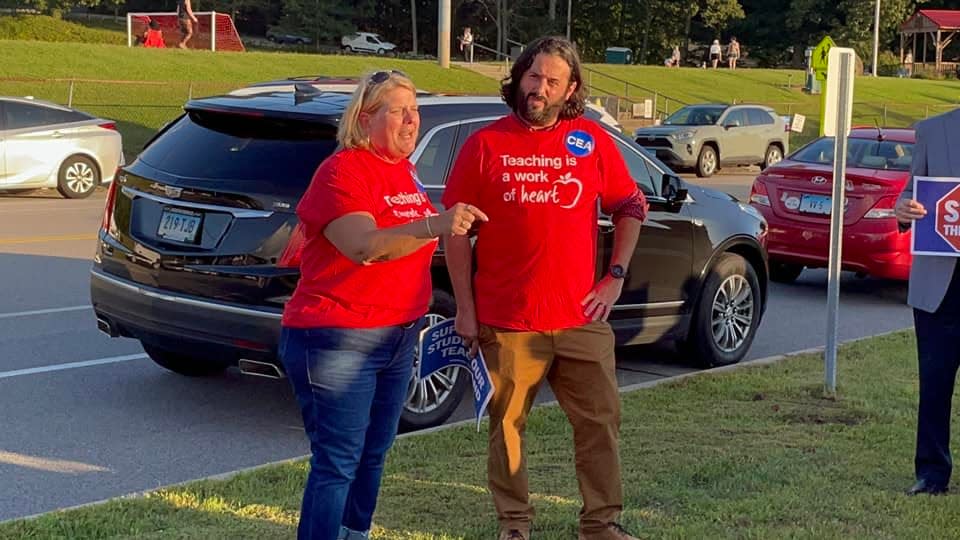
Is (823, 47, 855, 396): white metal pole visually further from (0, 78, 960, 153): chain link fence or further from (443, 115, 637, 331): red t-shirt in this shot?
(0, 78, 960, 153): chain link fence

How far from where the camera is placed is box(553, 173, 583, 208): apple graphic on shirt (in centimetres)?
437

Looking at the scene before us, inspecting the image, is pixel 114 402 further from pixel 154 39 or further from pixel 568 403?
pixel 154 39

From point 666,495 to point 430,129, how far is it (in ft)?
8.75

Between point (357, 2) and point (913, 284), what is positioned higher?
point (357, 2)

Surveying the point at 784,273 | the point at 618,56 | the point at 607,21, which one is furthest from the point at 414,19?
the point at 784,273

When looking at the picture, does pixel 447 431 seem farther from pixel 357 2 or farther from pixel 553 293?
pixel 357 2

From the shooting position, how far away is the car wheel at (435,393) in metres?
6.51

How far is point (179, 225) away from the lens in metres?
6.38

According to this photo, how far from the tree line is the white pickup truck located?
0.84m

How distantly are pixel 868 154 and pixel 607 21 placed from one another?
63.6 metres

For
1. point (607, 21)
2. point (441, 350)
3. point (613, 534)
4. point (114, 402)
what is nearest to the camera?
point (613, 534)

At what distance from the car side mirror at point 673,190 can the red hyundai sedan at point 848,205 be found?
3.66 m

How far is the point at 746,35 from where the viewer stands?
78062mm

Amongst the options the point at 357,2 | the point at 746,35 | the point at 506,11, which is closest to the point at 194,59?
the point at 506,11
